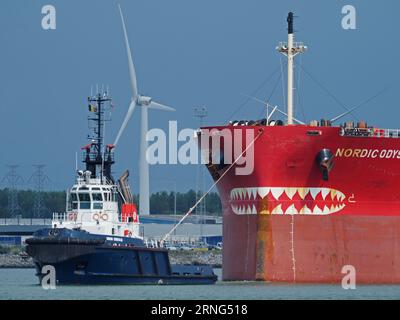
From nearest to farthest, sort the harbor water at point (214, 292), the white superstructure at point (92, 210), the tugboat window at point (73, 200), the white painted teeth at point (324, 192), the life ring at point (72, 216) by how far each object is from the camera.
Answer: the harbor water at point (214, 292) < the white painted teeth at point (324, 192) < the white superstructure at point (92, 210) < the life ring at point (72, 216) < the tugboat window at point (73, 200)

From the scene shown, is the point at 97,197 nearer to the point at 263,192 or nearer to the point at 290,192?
the point at 263,192

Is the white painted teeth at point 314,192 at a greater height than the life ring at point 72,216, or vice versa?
the white painted teeth at point 314,192

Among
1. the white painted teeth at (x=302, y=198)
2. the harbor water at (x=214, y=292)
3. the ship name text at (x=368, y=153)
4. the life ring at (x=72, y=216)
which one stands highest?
the ship name text at (x=368, y=153)

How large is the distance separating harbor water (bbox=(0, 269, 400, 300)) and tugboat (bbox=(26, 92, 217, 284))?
2.94 feet

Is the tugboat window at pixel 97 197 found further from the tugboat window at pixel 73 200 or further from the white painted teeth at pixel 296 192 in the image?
the white painted teeth at pixel 296 192

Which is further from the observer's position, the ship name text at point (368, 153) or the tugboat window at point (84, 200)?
the tugboat window at point (84, 200)

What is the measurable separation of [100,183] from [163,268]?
4.12 m

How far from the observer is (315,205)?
53.1m

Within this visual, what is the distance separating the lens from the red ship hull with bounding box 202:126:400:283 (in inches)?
2079

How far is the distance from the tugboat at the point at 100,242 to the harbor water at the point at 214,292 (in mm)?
896

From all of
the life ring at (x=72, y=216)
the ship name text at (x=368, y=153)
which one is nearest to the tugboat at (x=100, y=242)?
the life ring at (x=72, y=216)

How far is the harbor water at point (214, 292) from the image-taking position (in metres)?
47.6

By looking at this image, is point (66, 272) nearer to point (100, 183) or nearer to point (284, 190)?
point (100, 183)

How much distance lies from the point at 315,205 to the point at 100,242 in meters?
7.92
